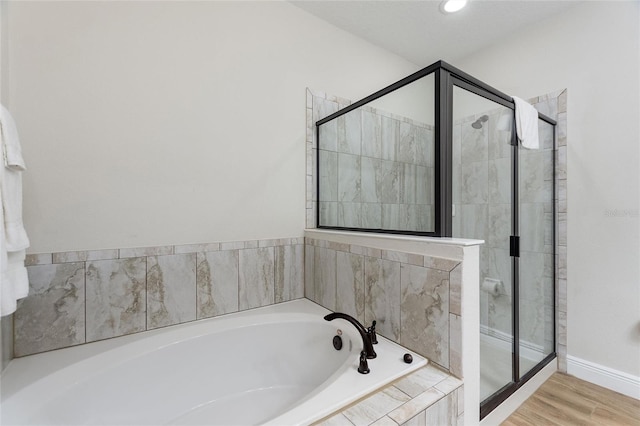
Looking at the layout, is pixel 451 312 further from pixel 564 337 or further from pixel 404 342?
pixel 564 337

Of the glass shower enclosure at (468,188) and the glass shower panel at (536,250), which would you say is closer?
the glass shower enclosure at (468,188)

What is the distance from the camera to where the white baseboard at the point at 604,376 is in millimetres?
1602

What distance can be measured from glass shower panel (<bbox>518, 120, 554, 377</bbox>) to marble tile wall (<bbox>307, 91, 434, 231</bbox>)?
812 millimetres

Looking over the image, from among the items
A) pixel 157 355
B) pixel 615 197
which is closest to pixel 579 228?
pixel 615 197

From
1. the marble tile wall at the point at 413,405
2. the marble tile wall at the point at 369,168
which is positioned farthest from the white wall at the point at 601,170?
the marble tile wall at the point at 413,405

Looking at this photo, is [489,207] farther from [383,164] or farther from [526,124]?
[383,164]

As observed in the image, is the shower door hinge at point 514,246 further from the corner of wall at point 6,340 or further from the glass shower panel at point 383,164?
the corner of wall at point 6,340

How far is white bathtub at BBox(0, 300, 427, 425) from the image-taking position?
0.97 m

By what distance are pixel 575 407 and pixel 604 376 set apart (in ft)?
1.35

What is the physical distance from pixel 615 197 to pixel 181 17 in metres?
2.92

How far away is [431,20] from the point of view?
2068 mm

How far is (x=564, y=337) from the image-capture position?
1.91 m

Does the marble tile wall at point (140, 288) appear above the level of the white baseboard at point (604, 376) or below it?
above

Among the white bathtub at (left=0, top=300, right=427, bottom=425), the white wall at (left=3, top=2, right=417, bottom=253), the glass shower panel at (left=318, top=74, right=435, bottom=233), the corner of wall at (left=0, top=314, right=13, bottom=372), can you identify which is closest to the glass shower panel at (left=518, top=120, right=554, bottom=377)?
the glass shower panel at (left=318, top=74, right=435, bottom=233)
